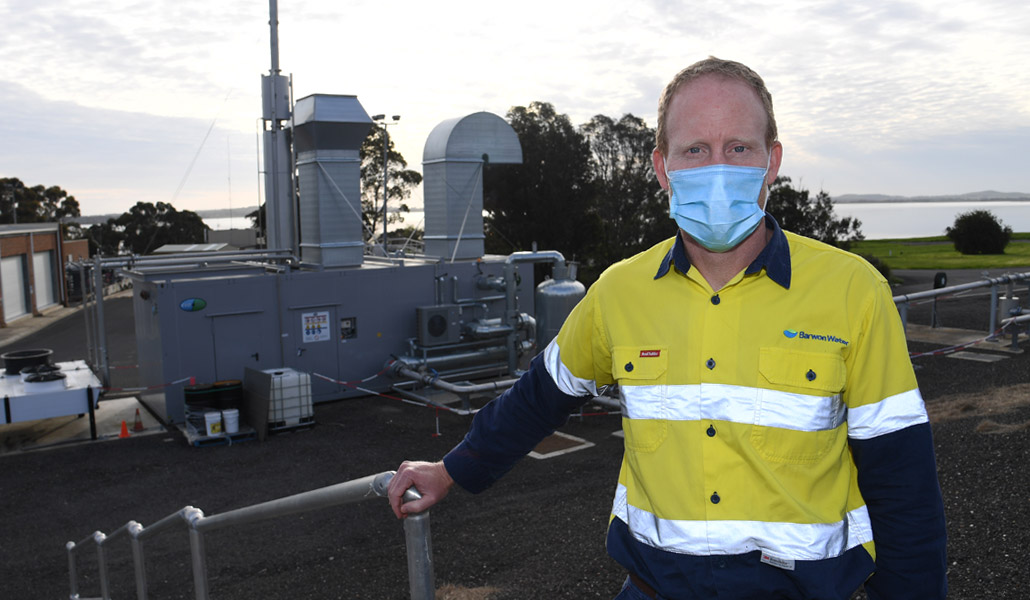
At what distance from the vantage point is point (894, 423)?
6.43ft

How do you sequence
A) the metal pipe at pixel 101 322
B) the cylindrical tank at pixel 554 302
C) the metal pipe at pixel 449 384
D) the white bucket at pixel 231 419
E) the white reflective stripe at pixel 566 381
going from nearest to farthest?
the white reflective stripe at pixel 566 381 < the white bucket at pixel 231 419 < the metal pipe at pixel 449 384 < the metal pipe at pixel 101 322 < the cylindrical tank at pixel 554 302

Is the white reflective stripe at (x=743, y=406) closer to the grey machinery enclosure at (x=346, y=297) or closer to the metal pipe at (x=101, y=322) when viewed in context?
the grey machinery enclosure at (x=346, y=297)

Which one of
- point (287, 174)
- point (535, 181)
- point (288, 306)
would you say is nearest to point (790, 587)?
point (288, 306)

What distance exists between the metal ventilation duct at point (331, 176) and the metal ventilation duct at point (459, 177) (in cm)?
184

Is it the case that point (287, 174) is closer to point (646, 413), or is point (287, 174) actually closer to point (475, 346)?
point (475, 346)

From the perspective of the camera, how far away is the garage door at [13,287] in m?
30.3

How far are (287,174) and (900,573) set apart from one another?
53.4 feet

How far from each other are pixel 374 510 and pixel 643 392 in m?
7.47

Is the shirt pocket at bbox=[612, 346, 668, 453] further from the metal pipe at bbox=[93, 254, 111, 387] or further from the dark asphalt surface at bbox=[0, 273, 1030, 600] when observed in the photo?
the metal pipe at bbox=[93, 254, 111, 387]

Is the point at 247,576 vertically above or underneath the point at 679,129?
underneath

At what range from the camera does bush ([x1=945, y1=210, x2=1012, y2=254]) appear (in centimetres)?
4778

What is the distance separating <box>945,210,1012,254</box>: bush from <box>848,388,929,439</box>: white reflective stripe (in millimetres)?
53644

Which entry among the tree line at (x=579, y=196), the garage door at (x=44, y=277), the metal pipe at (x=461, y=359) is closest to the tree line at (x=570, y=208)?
the tree line at (x=579, y=196)

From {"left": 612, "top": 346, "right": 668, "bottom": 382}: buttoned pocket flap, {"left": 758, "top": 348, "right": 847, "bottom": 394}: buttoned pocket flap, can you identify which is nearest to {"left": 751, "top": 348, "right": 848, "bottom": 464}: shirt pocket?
{"left": 758, "top": 348, "right": 847, "bottom": 394}: buttoned pocket flap
